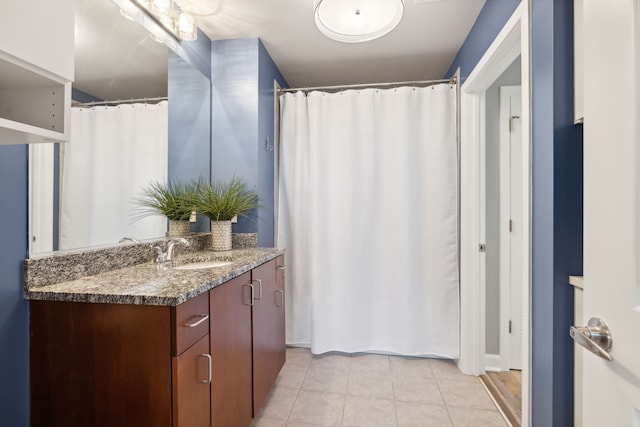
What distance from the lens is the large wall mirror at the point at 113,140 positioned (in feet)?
3.78

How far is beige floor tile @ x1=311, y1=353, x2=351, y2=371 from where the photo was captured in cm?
221

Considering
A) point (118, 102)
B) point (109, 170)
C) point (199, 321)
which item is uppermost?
point (118, 102)

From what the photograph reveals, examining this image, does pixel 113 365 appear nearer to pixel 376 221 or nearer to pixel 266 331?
pixel 266 331

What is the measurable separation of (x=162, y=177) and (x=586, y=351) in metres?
2.03

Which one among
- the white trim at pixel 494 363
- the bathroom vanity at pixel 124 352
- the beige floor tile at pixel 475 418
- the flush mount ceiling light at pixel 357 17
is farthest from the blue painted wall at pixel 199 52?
the white trim at pixel 494 363

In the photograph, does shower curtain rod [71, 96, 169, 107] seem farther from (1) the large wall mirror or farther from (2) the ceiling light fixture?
(2) the ceiling light fixture

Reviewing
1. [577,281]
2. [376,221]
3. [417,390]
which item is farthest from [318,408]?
[577,281]

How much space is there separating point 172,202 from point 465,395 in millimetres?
2236

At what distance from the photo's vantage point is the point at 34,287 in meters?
1.00

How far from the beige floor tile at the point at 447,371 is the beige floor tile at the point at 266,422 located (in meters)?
1.15

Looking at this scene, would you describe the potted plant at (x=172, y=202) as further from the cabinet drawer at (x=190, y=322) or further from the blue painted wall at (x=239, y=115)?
the cabinet drawer at (x=190, y=322)

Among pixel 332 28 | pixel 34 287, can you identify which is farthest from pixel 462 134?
pixel 34 287

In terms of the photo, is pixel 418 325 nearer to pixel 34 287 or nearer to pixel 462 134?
pixel 462 134

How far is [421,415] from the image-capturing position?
1.68 meters
